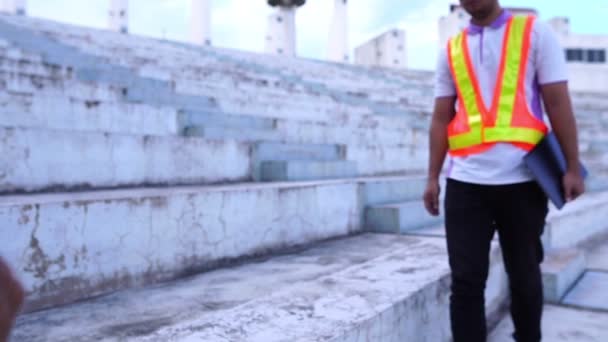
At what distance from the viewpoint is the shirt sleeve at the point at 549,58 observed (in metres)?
1.82

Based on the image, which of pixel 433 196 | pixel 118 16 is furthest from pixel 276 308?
pixel 118 16

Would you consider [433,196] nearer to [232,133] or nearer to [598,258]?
[232,133]

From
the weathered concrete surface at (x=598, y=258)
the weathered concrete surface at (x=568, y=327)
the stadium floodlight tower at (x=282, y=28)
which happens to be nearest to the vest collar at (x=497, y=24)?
the weathered concrete surface at (x=568, y=327)

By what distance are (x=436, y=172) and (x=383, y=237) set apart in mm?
1887

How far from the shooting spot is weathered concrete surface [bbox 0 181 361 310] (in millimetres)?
2043

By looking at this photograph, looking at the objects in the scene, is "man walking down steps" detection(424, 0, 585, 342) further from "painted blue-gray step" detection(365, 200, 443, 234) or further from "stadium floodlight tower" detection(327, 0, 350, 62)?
"stadium floodlight tower" detection(327, 0, 350, 62)

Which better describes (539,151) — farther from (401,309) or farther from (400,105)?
(400,105)

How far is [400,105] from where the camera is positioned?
1251 cm

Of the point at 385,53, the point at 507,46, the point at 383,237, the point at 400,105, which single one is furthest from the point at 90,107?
the point at 385,53

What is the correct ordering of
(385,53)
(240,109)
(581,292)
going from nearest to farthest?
(581,292) → (240,109) → (385,53)

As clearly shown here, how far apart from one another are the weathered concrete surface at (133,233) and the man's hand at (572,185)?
5.76ft

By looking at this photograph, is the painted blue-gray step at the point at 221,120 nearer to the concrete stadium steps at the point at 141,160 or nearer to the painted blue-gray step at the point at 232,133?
the painted blue-gray step at the point at 232,133

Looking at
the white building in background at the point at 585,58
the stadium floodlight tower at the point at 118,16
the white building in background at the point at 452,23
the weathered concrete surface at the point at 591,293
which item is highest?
the white building in background at the point at 452,23

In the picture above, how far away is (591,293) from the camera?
343 cm
